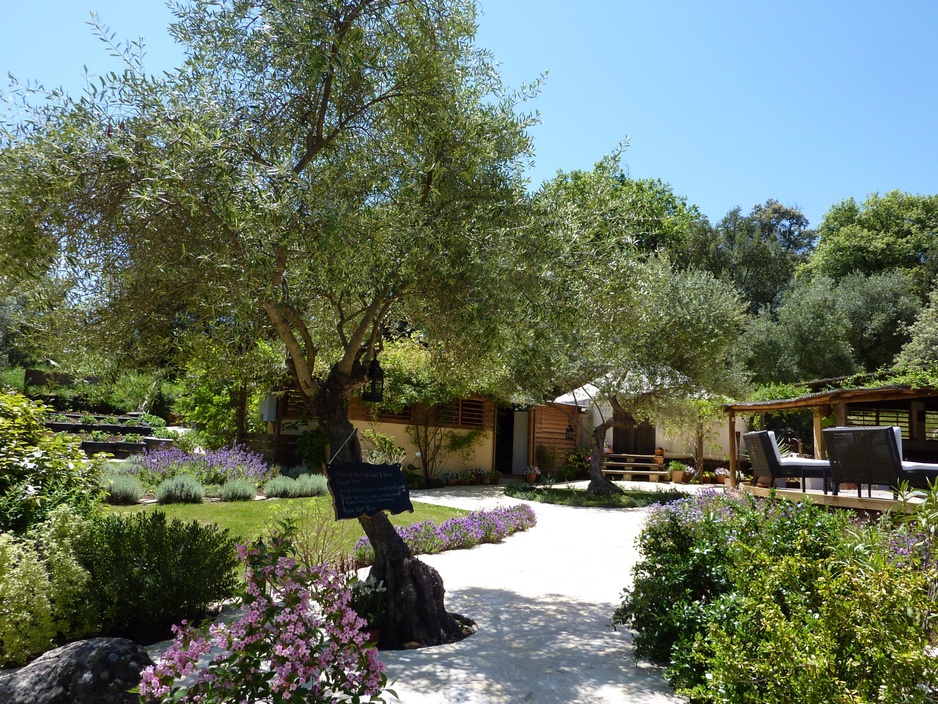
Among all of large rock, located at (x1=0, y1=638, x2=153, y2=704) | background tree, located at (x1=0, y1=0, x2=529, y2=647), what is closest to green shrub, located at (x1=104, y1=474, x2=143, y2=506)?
background tree, located at (x1=0, y1=0, x2=529, y2=647)

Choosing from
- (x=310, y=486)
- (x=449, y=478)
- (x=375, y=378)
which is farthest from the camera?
(x=449, y=478)

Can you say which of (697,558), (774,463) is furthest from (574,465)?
(697,558)

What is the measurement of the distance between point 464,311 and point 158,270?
236 cm

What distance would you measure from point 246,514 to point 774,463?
8.16 meters

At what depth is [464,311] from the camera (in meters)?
5.18

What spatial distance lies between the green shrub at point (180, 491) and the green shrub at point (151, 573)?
5.26m

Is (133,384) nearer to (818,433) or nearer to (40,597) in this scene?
(40,597)

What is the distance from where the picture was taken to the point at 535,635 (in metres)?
A: 5.50

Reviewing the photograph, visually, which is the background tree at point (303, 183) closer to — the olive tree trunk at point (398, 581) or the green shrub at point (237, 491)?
the olive tree trunk at point (398, 581)

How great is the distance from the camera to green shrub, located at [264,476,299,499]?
12.2 m

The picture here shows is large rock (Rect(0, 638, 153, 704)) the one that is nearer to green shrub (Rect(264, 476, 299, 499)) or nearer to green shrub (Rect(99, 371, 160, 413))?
green shrub (Rect(99, 371, 160, 413))

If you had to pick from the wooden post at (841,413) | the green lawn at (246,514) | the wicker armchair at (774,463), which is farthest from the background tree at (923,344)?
the green lawn at (246,514)

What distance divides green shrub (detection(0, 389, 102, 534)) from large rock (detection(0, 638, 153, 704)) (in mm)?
2715

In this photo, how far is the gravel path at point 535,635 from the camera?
4184 millimetres
